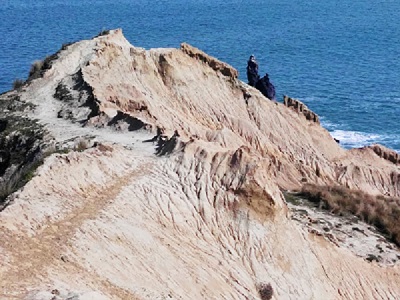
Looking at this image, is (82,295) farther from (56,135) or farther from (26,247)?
(56,135)

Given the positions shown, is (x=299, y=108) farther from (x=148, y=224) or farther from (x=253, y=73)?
(x=148, y=224)

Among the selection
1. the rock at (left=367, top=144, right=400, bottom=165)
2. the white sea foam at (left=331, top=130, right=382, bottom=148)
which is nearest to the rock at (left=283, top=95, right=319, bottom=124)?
the rock at (left=367, top=144, right=400, bottom=165)

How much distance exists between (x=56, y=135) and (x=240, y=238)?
10.6 meters

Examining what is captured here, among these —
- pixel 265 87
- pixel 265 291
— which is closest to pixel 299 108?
pixel 265 87

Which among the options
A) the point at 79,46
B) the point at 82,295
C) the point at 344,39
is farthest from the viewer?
the point at 344,39

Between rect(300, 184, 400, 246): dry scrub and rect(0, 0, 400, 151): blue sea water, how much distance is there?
26764mm

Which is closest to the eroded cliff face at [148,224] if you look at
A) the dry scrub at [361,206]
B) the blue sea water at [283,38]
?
the dry scrub at [361,206]

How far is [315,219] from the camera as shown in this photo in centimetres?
2820

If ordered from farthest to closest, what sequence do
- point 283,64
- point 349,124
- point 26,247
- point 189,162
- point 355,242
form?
1. point 283,64
2. point 349,124
3. point 355,242
4. point 189,162
5. point 26,247

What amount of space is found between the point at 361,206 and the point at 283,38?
62777 millimetres

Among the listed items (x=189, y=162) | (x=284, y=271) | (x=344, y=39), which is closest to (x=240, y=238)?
(x=284, y=271)

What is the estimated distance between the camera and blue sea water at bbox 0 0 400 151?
6800 centimetres

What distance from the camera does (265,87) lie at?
48031 millimetres

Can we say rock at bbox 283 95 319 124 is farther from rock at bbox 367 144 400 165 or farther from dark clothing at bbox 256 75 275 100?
rock at bbox 367 144 400 165
